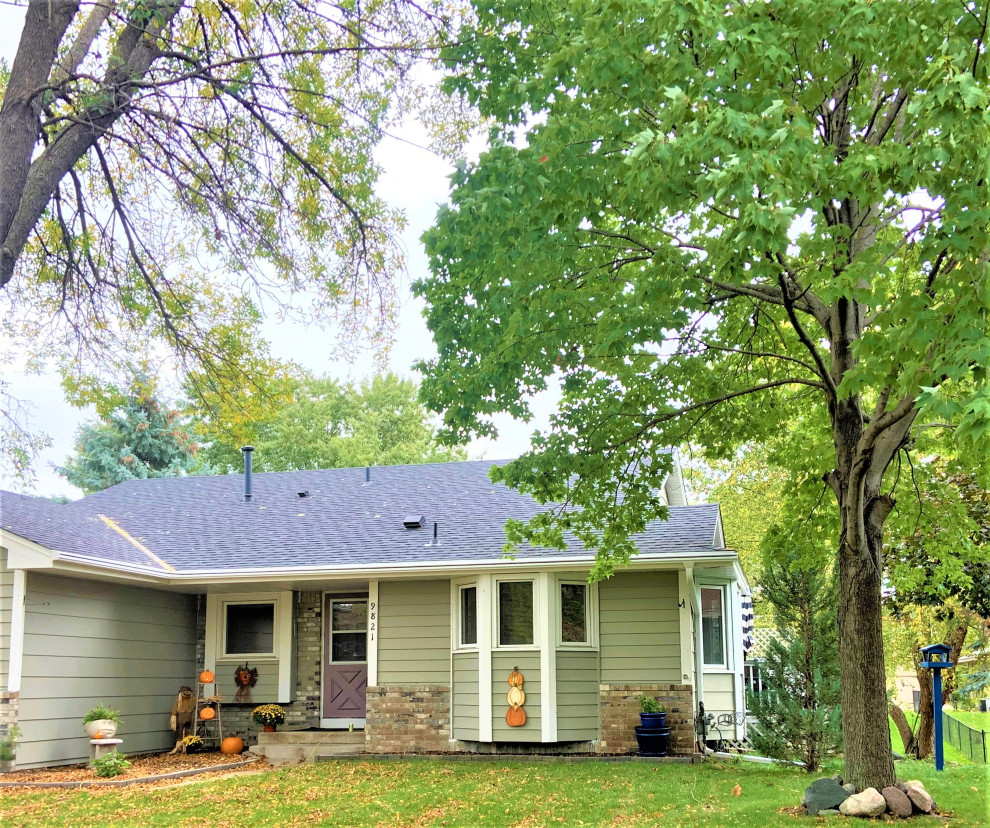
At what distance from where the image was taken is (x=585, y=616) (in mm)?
13891

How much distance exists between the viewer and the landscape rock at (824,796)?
8602 mm

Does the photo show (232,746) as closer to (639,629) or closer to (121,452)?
(639,629)

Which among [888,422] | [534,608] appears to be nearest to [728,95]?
[888,422]

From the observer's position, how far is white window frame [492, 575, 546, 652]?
13.6 m

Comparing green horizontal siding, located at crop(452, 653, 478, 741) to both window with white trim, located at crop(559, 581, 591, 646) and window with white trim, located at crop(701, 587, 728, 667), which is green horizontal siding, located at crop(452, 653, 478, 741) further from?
window with white trim, located at crop(701, 587, 728, 667)

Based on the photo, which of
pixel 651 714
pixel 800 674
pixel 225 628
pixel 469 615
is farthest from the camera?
pixel 225 628

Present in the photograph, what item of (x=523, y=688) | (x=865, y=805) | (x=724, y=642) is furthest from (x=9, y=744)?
(x=724, y=642)

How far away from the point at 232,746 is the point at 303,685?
1.50 metres

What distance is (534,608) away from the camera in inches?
543

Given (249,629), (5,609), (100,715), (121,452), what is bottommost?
(100,715)

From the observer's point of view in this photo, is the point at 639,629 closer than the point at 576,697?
No

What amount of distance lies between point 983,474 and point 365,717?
31.5 feet

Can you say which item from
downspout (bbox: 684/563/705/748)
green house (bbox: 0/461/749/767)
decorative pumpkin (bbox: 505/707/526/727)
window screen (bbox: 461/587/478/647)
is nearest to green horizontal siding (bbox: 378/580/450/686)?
green house (bbox: 0/461/749/767)

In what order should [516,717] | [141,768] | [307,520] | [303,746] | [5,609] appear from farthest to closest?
[307,520] < [303,746] < [516,717] < [141,768] < [5,609]
